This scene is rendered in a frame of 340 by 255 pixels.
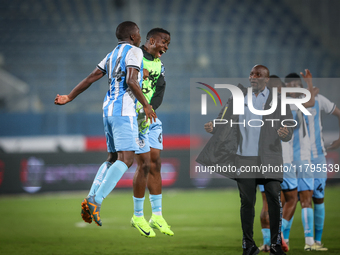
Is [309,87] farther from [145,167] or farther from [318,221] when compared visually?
[145,167]

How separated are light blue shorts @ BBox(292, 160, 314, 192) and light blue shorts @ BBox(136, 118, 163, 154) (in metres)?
2.33

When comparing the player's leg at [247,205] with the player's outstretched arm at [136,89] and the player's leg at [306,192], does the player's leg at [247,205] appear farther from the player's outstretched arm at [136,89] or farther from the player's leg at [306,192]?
the player's leg at [306,192]

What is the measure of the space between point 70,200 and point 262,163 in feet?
33.3

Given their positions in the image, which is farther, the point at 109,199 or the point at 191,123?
the point at 191,123

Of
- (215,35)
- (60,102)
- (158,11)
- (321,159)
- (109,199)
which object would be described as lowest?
(109,199)

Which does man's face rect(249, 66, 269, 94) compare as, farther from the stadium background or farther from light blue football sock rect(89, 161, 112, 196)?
the stadium background

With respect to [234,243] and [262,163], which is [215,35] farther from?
[262,163]

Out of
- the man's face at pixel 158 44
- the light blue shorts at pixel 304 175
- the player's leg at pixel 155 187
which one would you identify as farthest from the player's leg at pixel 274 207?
the man's face at pixel 158 44

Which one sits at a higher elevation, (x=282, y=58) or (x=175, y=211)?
(x=282, y=58)

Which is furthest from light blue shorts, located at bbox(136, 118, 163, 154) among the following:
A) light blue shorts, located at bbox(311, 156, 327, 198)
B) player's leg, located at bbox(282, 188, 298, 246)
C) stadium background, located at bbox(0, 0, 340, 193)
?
stadium background, located at bbox(0, 0, 340, 193)

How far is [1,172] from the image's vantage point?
14.4 metres

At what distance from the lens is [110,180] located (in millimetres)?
4438

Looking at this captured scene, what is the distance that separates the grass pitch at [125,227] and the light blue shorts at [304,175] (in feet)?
2.94

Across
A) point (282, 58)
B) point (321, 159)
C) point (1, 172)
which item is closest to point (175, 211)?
point (321, 159)
